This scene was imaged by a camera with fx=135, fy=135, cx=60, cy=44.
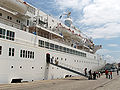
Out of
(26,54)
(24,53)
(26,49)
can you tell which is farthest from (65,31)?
(24,53)

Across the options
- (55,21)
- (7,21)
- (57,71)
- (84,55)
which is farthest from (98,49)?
(7,21)

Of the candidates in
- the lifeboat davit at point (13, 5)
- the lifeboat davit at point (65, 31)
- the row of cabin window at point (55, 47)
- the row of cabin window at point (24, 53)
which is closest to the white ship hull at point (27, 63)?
the row of cabin window at point (24, 53)

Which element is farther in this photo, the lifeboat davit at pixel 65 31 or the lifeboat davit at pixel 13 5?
the lifeboat davit at pixel 65 31

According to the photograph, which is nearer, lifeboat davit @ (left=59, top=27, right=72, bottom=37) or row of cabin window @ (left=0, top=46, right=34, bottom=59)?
row of cabin window @ (left=0, top=46, right=34, bottom=59)

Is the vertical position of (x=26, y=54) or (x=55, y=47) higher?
(x=55, y=47)

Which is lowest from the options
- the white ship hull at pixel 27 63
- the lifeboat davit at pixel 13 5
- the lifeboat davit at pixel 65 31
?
the white ship hull at pixel 27 63

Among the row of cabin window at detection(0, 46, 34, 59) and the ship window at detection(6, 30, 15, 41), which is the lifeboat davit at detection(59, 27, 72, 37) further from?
the ship window at detection(6, 30, 15, 41)

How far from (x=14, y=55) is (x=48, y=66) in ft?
22.0

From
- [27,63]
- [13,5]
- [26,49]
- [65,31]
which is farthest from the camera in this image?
[65,31]

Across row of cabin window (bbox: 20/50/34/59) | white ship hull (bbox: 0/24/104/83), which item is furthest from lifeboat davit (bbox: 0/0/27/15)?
row of cabin window (bbox: 20/50/34/59)

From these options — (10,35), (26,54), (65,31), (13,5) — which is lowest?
(26,54)

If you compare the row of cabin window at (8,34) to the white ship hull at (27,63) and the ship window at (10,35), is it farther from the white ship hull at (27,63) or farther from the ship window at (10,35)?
the white ship hull at (27,63)

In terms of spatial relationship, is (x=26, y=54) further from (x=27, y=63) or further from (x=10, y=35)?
(x=10, y=35)

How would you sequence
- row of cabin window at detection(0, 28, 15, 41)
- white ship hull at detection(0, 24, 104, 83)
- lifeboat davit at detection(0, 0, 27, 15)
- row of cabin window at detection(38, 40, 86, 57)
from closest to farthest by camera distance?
white ship hull at detection(0, 24, 104, 83)
row of cabin window at detection(0, 28, 15, 41)
lifeboat davit at detection(0, 0, 27, 15)
row of cabin window at detection(38, 40, 86, 57)
